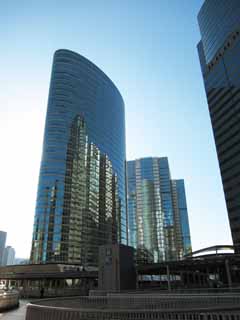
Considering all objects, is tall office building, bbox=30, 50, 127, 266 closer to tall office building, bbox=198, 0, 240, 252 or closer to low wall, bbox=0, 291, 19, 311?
tall office building, bbox=198, 0, 240, 252

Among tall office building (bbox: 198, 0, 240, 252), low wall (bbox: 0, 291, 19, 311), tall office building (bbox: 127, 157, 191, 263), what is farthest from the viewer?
tall office building (bbox: 127, 157, 191, 263)

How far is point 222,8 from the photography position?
89312 millimetres

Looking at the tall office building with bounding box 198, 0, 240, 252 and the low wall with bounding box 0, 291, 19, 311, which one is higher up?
the tall office building with bounding box 198, 0, 240, 252

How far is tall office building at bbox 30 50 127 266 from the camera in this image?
8556 cm

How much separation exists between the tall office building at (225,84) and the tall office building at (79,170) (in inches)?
1980

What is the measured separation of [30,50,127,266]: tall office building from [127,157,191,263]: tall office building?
81.6 ft

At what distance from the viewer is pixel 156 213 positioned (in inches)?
5797

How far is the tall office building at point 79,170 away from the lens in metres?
85.6

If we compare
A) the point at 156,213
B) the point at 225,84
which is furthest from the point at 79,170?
the point at 156,213

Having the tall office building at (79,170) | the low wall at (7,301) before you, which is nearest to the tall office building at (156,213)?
the tall office building at (79,170)

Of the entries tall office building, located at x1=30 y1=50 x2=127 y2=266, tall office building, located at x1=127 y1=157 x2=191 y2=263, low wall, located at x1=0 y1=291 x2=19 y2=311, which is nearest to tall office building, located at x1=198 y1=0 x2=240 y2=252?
tall office building, located at x1=30 y1=50 x2=127 y2=266

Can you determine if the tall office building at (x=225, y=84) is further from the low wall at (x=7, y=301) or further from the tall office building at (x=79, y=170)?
the low wall at (x=7, y=301)

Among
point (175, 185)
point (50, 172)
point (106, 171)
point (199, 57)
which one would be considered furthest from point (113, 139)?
point (175, 185)

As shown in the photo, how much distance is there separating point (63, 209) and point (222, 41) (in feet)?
284
